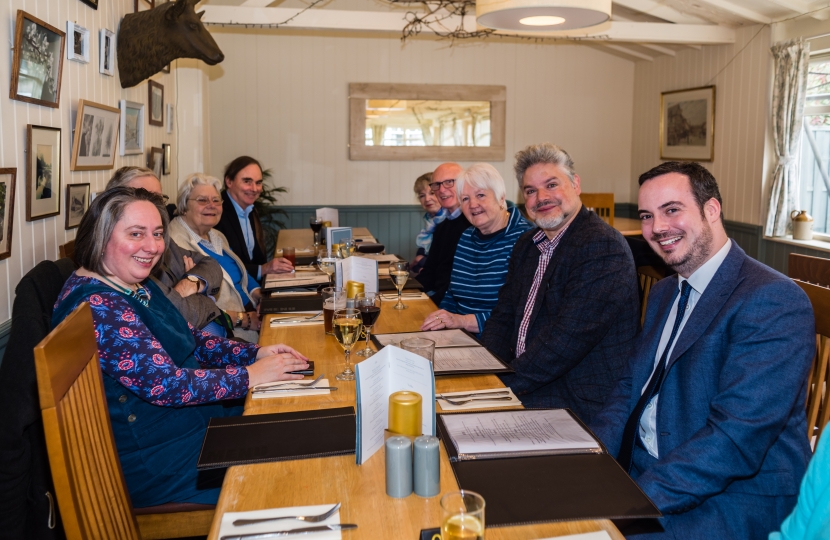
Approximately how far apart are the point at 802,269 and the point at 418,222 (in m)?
5.67

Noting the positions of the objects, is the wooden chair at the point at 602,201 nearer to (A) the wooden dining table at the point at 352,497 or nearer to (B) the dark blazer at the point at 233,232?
(B) the dark blazer at the point at 233,232

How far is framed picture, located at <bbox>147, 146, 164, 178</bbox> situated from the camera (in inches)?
179

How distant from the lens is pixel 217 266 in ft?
11.0

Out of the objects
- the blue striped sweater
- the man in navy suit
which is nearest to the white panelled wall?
the blue striped sweater

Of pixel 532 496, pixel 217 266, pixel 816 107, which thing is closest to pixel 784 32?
pixel 816 107

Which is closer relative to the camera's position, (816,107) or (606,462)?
(606,462)

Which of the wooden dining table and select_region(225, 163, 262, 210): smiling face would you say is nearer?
the wooden dining table

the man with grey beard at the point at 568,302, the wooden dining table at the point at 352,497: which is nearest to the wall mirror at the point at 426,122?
the man with grey beard at the point at 568,302

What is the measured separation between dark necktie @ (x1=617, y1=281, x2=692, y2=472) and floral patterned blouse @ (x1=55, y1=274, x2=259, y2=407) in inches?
39.5

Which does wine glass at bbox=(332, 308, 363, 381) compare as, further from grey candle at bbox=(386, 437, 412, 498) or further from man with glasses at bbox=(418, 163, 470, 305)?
man with glasses at bbox=(418, 163, 470, 305)

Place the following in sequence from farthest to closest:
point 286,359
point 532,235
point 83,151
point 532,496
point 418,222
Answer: point 418,222
point 83,151
point 532,235
point 286,359
point 532,496

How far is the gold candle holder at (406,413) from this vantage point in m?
1.35

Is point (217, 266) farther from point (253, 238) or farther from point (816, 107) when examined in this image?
point (816, 107)

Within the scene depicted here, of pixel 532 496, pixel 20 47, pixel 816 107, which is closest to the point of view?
pixel 532 496
